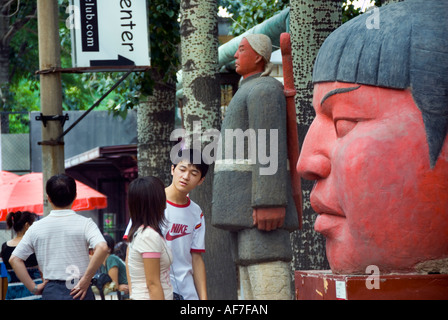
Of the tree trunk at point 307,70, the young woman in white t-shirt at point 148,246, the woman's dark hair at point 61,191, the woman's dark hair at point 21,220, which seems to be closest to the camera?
the young woman in white t-shirt at point 148,246

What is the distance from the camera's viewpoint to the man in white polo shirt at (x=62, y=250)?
5.49 meters

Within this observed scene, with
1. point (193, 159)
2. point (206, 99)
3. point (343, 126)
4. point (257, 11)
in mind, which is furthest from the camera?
point (257, 11)

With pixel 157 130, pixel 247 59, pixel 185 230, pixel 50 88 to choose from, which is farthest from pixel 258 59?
pixel 157 130

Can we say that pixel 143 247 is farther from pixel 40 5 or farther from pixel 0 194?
pixel 0 194

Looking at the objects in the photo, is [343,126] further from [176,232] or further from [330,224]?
[176,232]

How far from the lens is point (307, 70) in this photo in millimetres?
6957

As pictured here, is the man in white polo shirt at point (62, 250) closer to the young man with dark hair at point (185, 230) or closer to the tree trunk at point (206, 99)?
the young man with dark hair at point (185, 230)

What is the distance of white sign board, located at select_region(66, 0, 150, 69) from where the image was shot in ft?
27.1

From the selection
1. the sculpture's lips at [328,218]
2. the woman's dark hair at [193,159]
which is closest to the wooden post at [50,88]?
the woman's dark hair at [193,159]

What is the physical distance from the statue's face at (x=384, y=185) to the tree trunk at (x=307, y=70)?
8.36ft

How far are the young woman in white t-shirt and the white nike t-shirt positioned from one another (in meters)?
0.55

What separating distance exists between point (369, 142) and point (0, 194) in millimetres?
9493

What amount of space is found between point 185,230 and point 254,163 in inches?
26.1
